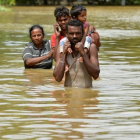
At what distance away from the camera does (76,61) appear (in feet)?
31.1

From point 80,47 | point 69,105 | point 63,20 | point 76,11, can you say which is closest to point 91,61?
point 80,47

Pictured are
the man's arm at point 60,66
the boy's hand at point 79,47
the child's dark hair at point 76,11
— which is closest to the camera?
the boy's hand at point 79,47

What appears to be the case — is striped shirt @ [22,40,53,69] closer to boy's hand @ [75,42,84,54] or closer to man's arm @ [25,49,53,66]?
man's arm @ [25,49,53,66]

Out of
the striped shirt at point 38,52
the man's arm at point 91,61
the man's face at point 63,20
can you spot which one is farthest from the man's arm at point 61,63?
the striped shirt at point 38,52

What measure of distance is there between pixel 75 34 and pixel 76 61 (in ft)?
1.82

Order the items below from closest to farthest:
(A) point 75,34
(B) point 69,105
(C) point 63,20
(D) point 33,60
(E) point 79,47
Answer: (B) point 69,105 < (E) point 79,47 < (A) point 75,34 < (C) point 63,20 < (D) point 33,60

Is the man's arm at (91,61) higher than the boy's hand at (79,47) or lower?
lower

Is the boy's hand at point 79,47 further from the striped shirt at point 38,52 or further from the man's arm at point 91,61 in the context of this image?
the striped shirt at point 38,52

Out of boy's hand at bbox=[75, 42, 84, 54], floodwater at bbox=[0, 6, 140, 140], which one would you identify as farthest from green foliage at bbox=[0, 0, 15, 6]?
boy's hand at bbox=[75, 42, 84, 54]

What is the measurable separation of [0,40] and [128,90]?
11.1m

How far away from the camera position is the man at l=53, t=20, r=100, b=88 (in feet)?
29.7

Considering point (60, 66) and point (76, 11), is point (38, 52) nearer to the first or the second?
point (76, 11)

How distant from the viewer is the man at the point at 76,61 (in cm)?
906

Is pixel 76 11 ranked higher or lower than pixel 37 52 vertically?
higher
